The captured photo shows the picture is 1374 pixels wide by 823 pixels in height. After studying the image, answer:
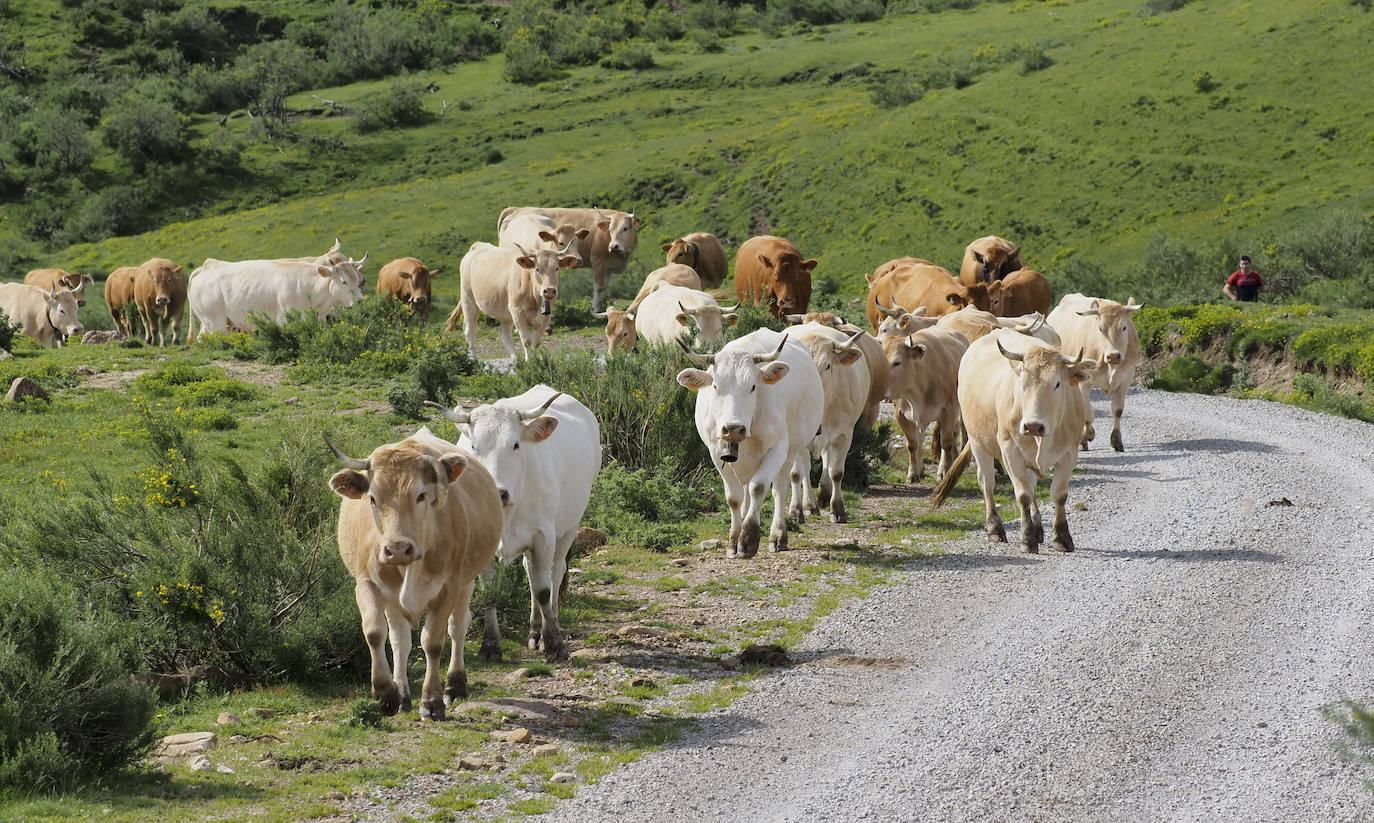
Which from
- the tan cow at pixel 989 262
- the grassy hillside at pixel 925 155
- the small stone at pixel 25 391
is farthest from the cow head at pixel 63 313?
the grassy hillside at pixel 925 155

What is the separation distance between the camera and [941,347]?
17.7 m

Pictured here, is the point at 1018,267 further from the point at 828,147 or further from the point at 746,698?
the point at 828,147

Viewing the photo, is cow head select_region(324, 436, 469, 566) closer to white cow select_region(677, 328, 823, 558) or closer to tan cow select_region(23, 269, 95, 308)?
white cow select_region(677, 328, 823, 558)

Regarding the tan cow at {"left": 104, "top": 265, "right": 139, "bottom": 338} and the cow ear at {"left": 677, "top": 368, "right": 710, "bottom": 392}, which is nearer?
the cow ear at {"left": 677, "top": 368, "right": 710, "bottom": 392}

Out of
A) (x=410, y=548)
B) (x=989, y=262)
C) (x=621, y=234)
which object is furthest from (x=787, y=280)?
(x=410, y=548)

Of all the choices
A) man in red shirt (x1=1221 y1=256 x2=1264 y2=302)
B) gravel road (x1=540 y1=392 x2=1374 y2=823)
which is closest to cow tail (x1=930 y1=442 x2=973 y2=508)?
gravel road (x1=540 y1=392 x2=1374 y2=823)

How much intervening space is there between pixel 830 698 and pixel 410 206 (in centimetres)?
5366

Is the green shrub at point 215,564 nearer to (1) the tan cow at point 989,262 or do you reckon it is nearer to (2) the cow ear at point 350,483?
(2) the cow ear at point 350,483

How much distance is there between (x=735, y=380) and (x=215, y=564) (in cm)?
504

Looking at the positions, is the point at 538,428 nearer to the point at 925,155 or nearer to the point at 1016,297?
the point at 1016,297

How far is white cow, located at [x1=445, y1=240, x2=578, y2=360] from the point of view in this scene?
2389 cm

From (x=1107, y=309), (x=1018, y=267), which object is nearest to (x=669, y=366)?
(x=1107, y=309)

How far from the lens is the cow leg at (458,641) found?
8633 mm

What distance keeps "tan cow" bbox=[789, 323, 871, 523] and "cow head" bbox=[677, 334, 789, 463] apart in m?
2.16
